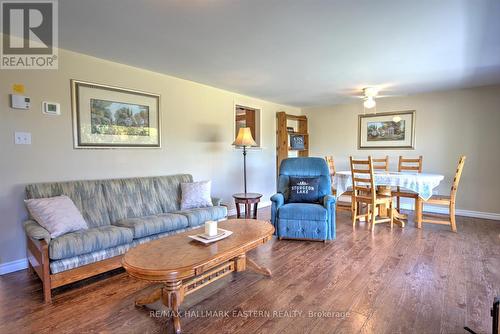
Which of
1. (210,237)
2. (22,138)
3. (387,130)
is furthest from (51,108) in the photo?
(387,130)

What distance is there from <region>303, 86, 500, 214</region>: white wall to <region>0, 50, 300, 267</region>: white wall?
3.11 meters

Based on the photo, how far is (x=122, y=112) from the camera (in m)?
3.35

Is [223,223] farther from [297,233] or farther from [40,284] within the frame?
[40,284]

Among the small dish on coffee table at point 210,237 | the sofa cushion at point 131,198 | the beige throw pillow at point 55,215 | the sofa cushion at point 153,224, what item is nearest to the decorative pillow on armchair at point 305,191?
the sofa cushion at point 153,224

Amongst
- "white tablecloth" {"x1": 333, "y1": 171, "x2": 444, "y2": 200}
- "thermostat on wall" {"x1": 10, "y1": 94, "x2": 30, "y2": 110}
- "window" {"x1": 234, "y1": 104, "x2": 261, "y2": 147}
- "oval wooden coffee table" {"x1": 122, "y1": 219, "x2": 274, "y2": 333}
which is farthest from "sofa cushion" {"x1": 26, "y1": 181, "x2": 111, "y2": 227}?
"white tablecloth" {"x1": 333, "y1": 171, "x2": 444, "y2": 200}

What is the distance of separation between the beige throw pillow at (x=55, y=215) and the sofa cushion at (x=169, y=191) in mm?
1023

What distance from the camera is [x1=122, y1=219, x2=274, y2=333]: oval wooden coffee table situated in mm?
1670

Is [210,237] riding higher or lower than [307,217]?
higher

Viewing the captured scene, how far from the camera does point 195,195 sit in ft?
11.6

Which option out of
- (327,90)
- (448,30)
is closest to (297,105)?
(327,90)

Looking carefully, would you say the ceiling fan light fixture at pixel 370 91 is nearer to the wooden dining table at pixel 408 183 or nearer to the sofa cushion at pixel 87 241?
the wooden dining table at pixel 408 183

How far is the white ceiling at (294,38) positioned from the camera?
6.70 feet

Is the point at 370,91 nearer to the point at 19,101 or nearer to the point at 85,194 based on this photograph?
the point at 85,194

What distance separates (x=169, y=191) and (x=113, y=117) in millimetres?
1106
